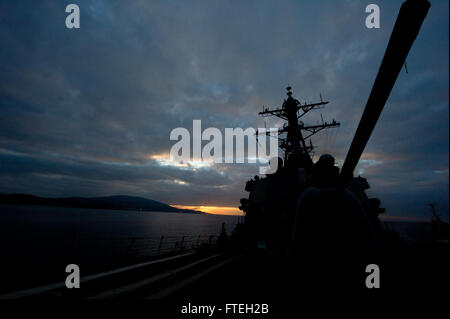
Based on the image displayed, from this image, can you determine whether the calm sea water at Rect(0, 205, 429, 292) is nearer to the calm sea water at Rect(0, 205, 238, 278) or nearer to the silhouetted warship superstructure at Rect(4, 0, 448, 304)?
the calm sea water at Rect(0, 205, 238, 278)

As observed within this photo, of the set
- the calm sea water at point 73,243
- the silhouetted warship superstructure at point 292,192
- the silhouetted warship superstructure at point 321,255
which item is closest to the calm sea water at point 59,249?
the calm sea water at point 73,243

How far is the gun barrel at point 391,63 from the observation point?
2.68 ft

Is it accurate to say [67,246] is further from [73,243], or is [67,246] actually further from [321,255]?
[321,255]

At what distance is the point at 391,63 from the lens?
104 cm

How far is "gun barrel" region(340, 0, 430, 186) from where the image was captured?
0.82m

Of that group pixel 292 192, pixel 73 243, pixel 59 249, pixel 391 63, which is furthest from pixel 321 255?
pixel 59 249

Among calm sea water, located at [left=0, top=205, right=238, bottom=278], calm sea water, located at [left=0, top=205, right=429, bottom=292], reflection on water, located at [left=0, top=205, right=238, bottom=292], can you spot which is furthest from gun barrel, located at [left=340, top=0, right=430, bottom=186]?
calm sea water, located at [left=0, top=205, right=238, bottom=278]

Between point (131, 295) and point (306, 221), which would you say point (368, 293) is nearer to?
point (306, 221)

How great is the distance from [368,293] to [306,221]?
0.73 meters

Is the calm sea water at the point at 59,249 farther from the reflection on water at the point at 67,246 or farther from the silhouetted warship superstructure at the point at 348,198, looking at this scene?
the silhouetted warship superstructure at the point at 348,198

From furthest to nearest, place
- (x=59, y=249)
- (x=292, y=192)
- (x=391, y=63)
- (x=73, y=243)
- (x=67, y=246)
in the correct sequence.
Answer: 1. (x=67, y=246)
2. (x=59, y=249)
3. (x=73, y=243)
4. (x=292, y=192)
5. (x=391, y=63)

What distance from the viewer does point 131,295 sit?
3232 mm

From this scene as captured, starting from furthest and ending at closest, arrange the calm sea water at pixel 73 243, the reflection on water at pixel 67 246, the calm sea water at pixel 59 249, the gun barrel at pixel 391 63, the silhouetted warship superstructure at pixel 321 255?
the calm sea water at pixel 73 243 → the reflection on water at pixel 67 246 → the calm sea water at pixel 59 249 → the silhouetted warship superstructure at pixel 321 255 → the gun barrel at pixel 391 63
